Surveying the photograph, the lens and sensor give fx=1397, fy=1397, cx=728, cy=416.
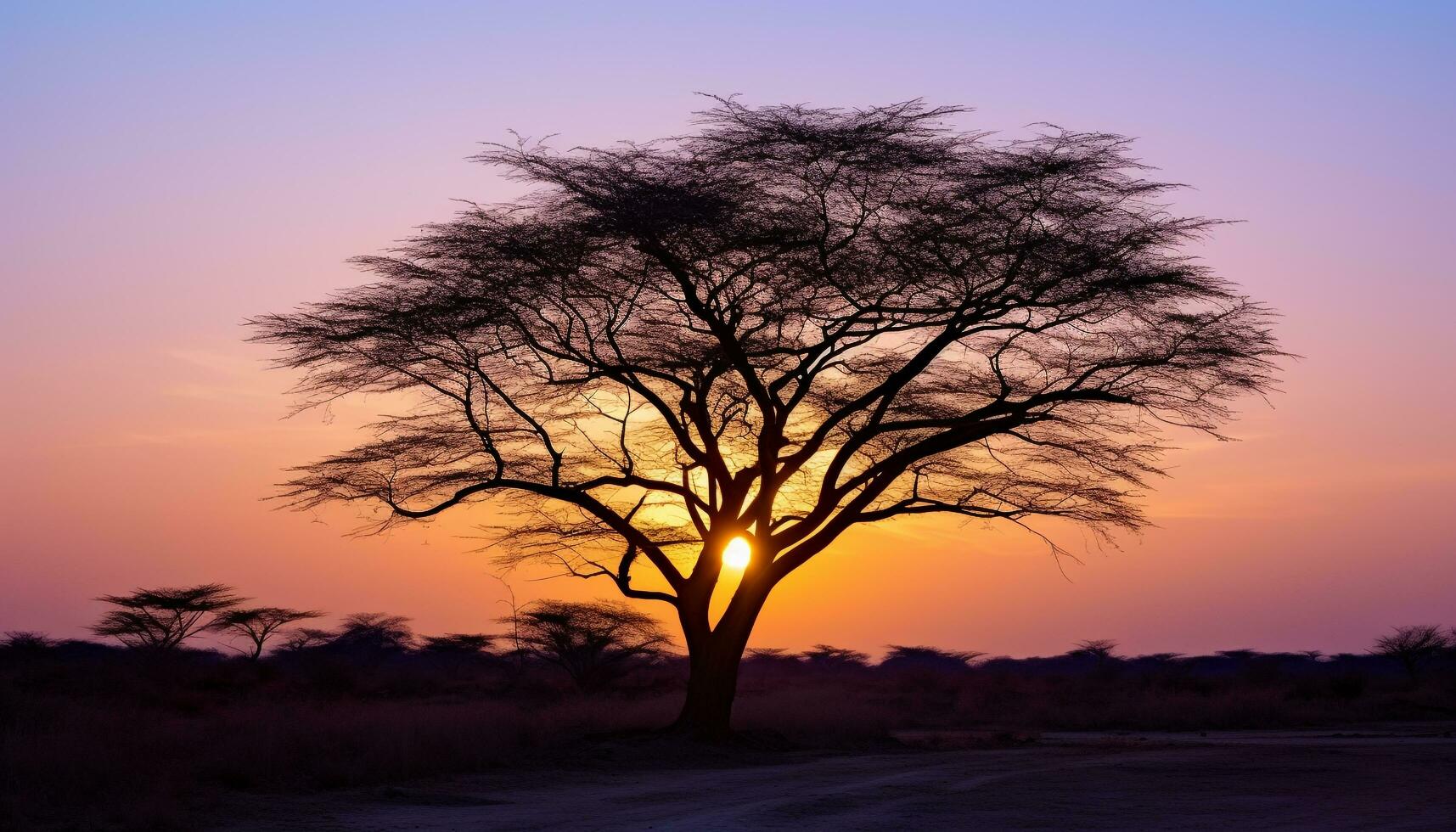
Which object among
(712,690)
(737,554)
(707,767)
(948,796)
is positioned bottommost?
(948,796)

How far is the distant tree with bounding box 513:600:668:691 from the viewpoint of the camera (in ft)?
143

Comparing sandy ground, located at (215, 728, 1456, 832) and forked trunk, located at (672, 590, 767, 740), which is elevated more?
forked trunk, located at (672, 590, 767, 740)

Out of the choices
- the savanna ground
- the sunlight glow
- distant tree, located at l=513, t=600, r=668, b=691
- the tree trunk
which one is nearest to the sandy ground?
the savanna ground

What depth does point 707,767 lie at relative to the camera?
712 inches

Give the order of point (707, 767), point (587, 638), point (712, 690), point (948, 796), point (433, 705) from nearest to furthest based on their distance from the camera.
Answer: point (948, 796), point (707, 767), point (712, 690), point (433, 705), point (587, 638)

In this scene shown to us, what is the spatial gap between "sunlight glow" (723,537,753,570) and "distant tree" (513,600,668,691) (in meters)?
22.4

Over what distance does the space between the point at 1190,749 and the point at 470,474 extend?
36.2 feet

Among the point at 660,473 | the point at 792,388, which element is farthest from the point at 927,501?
the point at 660,473

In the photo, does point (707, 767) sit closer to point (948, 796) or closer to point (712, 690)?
point (712, 690)

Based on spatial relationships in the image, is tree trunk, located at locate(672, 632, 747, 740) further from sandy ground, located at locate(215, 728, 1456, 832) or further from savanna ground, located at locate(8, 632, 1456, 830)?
sandy ground, located at locate(215, 728, 1456, 832)

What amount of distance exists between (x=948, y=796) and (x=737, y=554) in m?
8.03

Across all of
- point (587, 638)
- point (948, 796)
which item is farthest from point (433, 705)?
point (948, 796)

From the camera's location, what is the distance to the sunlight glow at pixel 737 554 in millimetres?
20750

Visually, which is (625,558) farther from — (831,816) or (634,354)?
(831,816)
